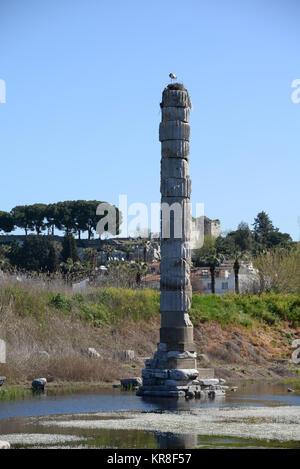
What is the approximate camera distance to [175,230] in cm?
2245

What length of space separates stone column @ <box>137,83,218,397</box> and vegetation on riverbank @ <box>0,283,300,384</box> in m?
3.41

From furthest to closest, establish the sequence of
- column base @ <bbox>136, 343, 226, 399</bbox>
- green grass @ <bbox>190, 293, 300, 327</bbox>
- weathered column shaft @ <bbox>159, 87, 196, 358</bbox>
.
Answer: green grass @ <bbox>190, 293, 300, 327</bbox> → weathered column shaft @ <bbox>159, 87, 196, 358</bbox> → column base @ <bbox>136, 343, 226, 399</bbox>

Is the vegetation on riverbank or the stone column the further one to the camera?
the vegetation on riverbank

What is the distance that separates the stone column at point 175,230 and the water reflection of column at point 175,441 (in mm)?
7754

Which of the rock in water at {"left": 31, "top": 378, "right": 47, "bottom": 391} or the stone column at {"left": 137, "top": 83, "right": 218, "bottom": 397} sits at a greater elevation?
the stone column at {"left": 137, "top": 83, "right": 218, "bottom": 397}

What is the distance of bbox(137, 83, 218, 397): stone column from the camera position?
869 inches

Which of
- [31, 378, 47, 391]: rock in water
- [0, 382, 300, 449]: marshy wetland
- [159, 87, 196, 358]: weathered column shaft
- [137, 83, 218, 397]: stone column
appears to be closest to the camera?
[0, 382, 300, 449]: marshy wetland

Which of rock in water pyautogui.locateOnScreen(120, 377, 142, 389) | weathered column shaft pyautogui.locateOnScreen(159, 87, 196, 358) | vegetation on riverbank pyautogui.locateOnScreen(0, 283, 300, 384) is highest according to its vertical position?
weathered column shaft pyautogui.locateOnScreen(159, 87, 196, 358)

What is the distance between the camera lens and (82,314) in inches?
1239

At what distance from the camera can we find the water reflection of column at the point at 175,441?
13.0m

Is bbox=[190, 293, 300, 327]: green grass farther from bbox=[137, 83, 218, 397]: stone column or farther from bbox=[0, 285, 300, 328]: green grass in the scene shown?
bbox=[137, 83, 218, 397]: stone column

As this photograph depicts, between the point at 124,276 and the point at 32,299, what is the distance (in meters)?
13.2

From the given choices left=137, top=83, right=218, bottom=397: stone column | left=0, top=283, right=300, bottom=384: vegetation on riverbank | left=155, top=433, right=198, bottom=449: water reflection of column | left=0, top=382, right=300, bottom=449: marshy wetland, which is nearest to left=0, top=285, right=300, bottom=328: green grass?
left=0, top=283, right=300, bottom=384: vegetation on riverbank
